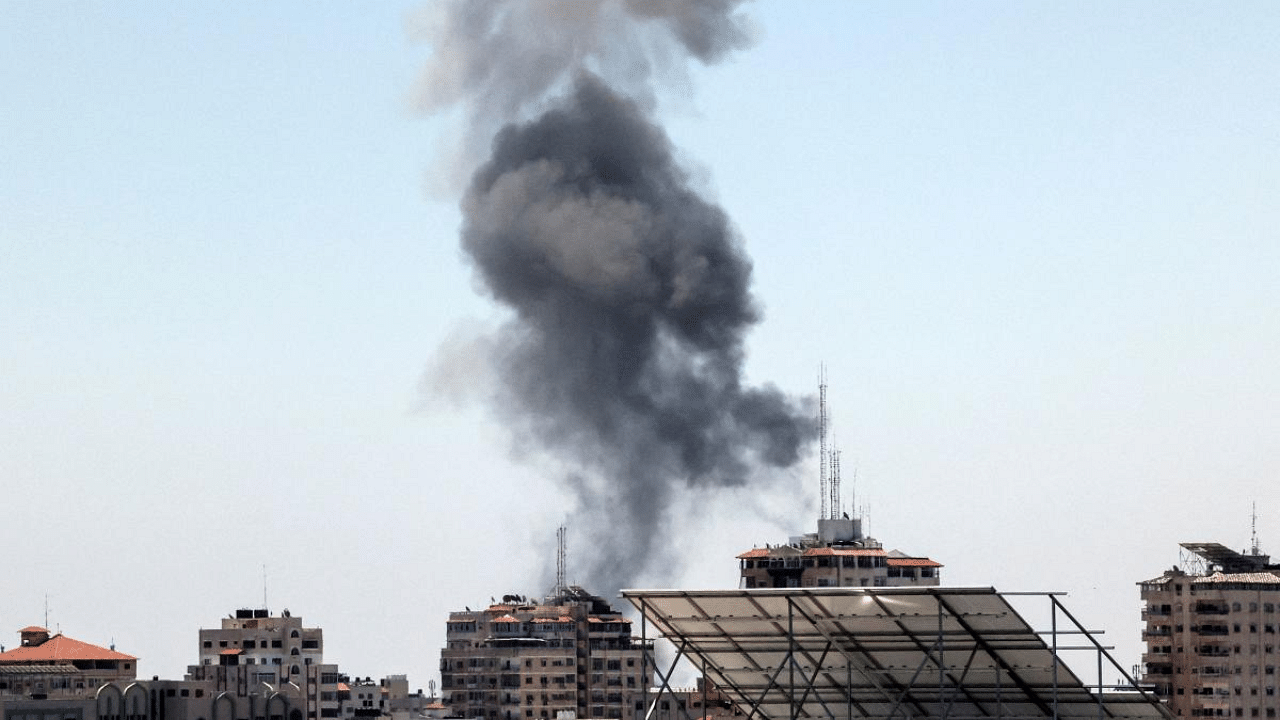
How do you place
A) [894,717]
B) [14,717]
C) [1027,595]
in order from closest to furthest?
[1027,595] → [894,717] → [14,717]

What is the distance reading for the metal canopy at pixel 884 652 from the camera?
173ft

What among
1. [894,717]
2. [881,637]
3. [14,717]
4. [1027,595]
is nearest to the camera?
[1027,595]

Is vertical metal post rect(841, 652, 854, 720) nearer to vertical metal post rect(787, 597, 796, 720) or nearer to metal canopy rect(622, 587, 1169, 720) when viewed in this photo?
metal canopy rect(622, 587, 1169, 720)

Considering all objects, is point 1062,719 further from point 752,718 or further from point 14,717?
point 14,717

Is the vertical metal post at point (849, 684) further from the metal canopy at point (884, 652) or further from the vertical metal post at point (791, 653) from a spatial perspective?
the vertical metal post at point (791, 653)

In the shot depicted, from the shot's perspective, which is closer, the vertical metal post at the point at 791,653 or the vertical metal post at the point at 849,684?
the vertical metal post at the point at 849,684

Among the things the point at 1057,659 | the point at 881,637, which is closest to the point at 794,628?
the point at 881,637

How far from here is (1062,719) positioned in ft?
184

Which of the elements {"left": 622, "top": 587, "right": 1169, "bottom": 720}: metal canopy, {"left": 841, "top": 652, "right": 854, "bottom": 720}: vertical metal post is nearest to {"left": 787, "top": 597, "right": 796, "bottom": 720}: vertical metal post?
{"left": 622, "top": 587, "right": 1169, "bottom": 720}: metal canopy

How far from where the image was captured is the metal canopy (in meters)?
52.8

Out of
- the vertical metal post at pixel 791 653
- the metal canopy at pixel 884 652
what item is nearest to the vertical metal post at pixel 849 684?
the metal canopy at pixel 884 652

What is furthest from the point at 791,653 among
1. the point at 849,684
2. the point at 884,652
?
the point at 884,652

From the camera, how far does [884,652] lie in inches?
2188

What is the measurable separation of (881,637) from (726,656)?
4.64 m
